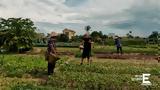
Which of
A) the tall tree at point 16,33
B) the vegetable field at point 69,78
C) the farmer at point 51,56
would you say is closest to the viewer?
the vegetable field at point 69,78

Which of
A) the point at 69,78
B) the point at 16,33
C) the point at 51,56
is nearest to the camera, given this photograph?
the point at 69,78

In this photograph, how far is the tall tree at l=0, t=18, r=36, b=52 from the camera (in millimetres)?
39469

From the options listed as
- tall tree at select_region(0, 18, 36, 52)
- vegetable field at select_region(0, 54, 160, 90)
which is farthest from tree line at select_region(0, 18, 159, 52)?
vegetable field at select_region(0, 54, 160, 90)

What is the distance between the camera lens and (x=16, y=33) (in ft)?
131

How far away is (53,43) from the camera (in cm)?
2197

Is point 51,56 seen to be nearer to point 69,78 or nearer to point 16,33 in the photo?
point 69,78

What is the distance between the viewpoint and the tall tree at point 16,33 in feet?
129

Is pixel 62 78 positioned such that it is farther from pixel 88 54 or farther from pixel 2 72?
pixel 88 54

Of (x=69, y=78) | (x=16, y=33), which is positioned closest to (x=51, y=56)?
(x=69, y=78)

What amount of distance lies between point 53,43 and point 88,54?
199 inches

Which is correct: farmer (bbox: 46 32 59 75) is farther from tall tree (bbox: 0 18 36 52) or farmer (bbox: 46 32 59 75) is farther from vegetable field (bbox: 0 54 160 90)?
tall tree (bbox: 0 18 36 52)

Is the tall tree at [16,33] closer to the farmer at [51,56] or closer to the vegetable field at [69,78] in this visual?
the vegetable field at [69,78]

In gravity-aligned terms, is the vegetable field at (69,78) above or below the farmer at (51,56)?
below

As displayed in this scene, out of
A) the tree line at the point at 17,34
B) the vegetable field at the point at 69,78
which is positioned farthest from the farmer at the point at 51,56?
the tree line at the point at 17,34
